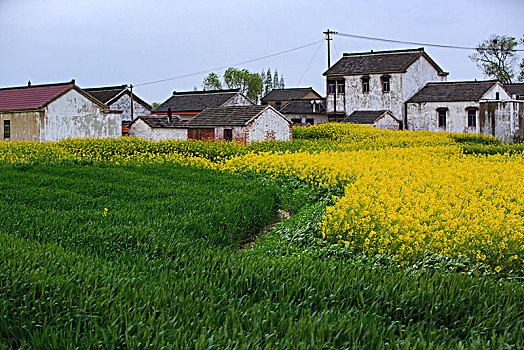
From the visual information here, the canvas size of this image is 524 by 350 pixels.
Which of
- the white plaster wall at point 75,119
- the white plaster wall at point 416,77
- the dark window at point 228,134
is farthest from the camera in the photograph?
the white plaster wall at point 416,77

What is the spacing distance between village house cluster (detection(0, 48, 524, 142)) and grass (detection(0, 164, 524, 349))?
53.3 ft

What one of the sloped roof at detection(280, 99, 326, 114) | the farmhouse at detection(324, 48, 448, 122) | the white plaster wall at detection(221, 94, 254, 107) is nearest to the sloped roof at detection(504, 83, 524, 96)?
the farmhouse at detection(324, 48, 448, 122)

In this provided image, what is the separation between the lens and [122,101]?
42.8 metres

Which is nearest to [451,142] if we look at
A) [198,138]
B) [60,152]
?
[198,138]

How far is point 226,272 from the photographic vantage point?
4668 millimetres

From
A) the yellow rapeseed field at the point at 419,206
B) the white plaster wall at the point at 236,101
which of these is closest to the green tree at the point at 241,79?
the white plaster wall at the point at 236,101

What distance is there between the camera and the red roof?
1006 inches

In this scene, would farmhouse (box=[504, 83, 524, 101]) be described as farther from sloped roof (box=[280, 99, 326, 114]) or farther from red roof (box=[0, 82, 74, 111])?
red roof (box=[0, 82, 74, 111])

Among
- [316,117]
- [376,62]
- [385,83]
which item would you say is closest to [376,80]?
[385,83]

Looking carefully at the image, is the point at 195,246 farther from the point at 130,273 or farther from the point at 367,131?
the point at 367,131

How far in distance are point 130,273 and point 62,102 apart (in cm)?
2339

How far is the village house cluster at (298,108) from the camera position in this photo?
22781 millimetres

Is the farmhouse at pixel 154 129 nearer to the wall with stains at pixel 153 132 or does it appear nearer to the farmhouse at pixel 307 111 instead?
the wall with stains at pixel 153 132

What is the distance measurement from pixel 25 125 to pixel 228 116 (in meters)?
9.60
